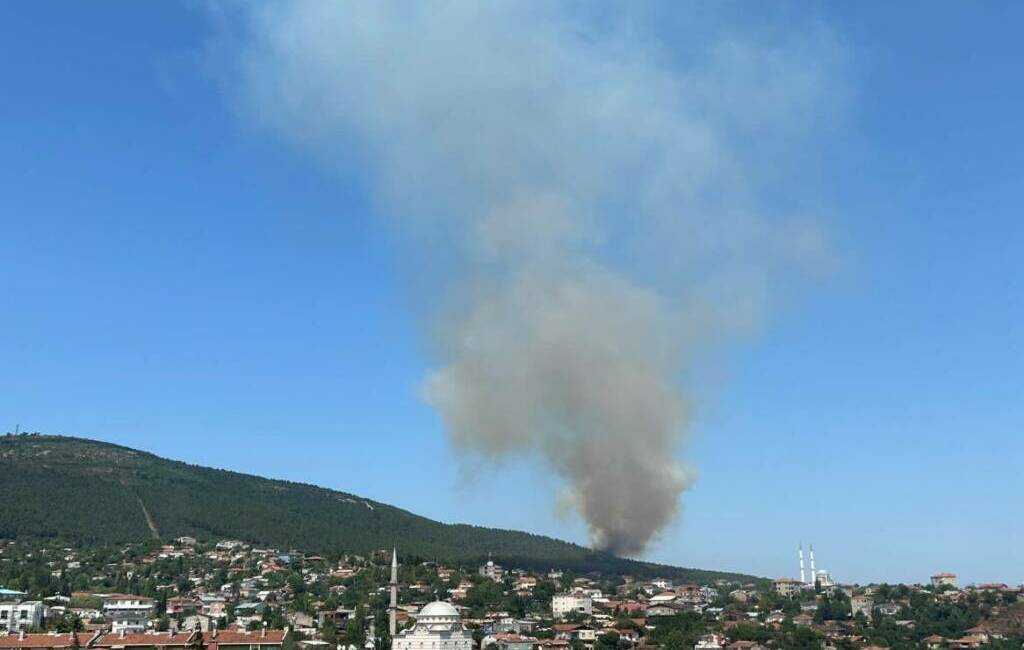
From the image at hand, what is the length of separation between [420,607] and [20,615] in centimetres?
3955

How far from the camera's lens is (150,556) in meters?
154

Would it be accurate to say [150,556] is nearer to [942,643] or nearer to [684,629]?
[684,629]

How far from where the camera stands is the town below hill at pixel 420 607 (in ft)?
316

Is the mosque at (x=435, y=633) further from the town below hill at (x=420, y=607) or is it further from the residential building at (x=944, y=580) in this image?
the residential building at (x=944, y=580)

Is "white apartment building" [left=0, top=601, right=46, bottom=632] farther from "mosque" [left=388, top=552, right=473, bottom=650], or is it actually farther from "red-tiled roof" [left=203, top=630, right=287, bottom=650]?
"mosque" [left=388, top=552, right=473, bottom=650]

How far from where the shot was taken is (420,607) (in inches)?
4619

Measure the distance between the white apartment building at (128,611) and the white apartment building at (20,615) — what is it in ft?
21.7

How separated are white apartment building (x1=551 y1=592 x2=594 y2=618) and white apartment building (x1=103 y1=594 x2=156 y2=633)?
1812 inches

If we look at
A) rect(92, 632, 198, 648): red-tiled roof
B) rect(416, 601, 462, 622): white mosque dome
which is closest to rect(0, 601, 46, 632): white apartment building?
rect(92, 632, 198, 648): red-tiled roof

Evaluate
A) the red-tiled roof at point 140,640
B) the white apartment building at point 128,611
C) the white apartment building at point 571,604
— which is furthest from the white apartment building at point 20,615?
the white apartment building at point 571,604

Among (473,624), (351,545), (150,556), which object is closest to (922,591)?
(473,624)

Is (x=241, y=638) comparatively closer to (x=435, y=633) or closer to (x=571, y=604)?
(x=435, y=633)

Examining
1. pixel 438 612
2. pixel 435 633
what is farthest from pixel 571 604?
pixel 435 633

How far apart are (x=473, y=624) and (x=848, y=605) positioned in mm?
55636
